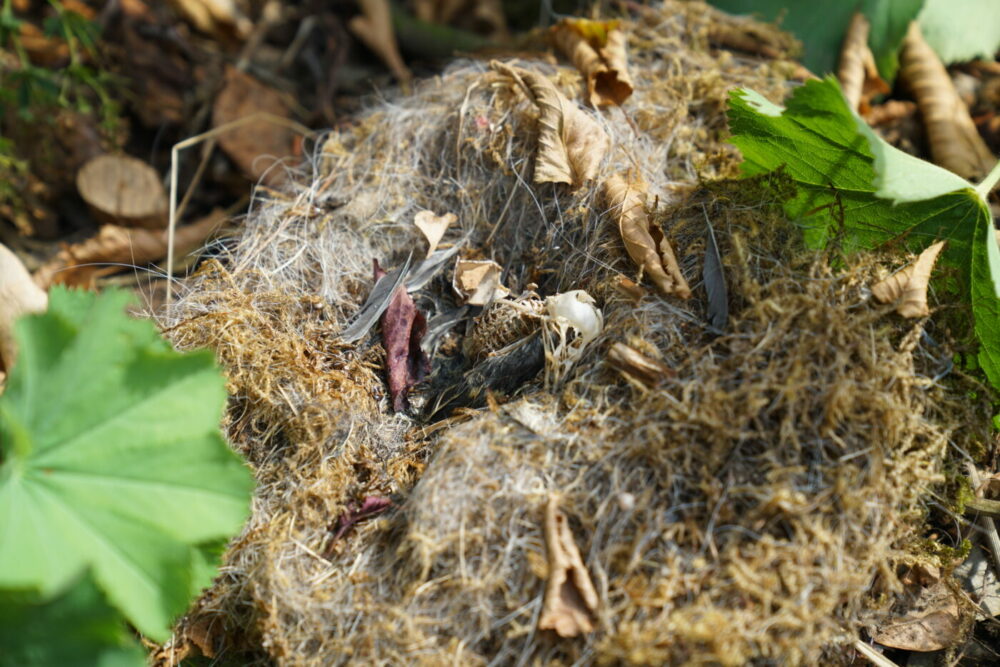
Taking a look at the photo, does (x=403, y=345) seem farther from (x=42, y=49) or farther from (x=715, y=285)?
(x=42, y=49)

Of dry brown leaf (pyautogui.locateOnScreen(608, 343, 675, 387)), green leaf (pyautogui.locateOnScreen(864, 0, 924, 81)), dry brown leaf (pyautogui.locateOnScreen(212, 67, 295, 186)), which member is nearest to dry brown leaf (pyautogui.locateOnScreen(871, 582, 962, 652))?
dry brown leaf (pyautogui.locateOnScreen(608, 343, 675, 387))

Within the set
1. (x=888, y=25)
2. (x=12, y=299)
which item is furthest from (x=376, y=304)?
(x=888, y=25)

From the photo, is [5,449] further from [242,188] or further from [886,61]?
[886,61]

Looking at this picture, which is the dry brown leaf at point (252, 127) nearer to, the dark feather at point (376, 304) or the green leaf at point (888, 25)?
the dark feather at point (376, 304)

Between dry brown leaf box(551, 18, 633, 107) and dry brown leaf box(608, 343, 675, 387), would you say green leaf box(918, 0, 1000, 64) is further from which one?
dry brown leaf box(608, 343, 675, 387)

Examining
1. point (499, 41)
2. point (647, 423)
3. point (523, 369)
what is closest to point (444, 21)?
point (499, 41)

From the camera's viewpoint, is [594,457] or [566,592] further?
[594,457]

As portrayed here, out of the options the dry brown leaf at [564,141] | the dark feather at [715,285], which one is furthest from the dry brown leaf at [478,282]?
the dark feather at [715,285]
